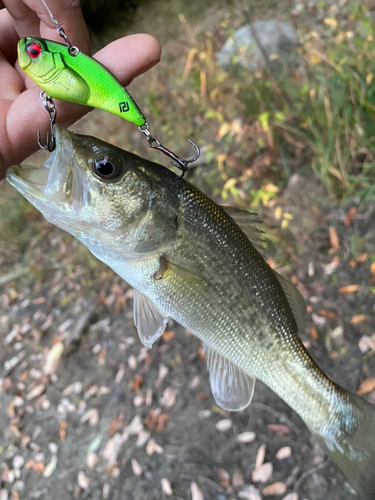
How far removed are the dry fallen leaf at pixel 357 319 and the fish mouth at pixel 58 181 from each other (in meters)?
2.30

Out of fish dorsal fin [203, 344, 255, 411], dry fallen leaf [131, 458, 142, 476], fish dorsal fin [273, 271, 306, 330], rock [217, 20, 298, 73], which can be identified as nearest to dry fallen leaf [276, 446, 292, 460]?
dry fallen leaf [131, 458, 142, 476]

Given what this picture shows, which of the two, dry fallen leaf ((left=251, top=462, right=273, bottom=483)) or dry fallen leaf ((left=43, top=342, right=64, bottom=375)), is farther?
dry fallen leaf ((left=43, top=342, right=64, bottom=375))

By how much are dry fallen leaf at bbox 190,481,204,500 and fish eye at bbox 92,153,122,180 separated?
2298 millimetres

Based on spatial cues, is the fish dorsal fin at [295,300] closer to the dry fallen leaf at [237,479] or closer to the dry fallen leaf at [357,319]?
the dry fallen leaf at [357,319]

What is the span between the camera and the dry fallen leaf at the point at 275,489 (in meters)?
2.25

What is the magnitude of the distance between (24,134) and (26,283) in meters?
3.78

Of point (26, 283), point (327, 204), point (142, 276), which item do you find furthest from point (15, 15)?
point (26, 283)

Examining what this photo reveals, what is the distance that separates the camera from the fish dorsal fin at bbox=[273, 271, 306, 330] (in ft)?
4.94

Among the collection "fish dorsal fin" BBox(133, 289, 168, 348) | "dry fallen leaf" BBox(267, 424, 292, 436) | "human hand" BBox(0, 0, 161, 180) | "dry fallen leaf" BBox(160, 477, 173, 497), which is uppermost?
"human hand" BBox(0, 0, 161, 180)

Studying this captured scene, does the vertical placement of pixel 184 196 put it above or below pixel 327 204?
above

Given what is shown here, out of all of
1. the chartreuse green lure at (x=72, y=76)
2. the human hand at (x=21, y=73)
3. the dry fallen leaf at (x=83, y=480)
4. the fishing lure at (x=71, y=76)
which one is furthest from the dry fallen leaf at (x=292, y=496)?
the human hand at (x=21, y=73)

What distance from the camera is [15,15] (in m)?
1.53

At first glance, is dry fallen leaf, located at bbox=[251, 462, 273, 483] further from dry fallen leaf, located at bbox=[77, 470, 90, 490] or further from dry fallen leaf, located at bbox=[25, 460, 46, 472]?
dry fallen leaf, located at bbox=[25, 460, 46, 472]

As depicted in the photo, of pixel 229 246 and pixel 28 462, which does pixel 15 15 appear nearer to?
pixel 229 246
